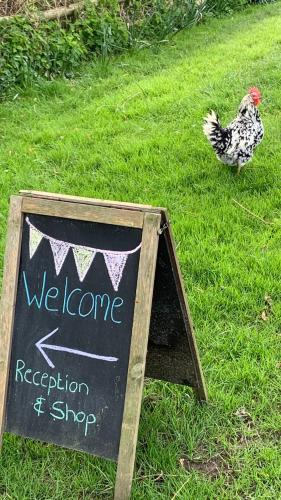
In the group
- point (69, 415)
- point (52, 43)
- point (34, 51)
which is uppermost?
point (52, 43)

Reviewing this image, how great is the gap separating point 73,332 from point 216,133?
8.74ft

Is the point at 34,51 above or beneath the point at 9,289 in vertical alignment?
above

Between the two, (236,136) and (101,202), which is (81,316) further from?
(236,136)

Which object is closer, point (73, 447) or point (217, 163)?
point (73, 447)

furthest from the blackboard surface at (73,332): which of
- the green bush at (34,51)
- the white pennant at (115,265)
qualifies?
the green bush at (34,51)

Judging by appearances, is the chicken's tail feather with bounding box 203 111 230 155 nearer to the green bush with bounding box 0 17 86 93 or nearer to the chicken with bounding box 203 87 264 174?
the chicken with bounding box 203 87 264 174

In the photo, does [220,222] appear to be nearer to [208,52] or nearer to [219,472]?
[219,472]

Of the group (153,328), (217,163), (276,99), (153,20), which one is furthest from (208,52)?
(153,328)

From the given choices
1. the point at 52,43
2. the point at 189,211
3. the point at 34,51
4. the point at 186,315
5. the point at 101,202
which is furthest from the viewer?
the point at 52,43

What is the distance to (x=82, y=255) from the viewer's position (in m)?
2.27

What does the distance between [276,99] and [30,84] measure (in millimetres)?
2909

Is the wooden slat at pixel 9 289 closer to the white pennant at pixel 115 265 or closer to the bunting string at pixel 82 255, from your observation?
the bunting string at pixel 82 255

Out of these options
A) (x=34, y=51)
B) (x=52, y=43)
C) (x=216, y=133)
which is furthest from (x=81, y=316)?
(x=52, y=43)

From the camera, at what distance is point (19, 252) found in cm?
232
